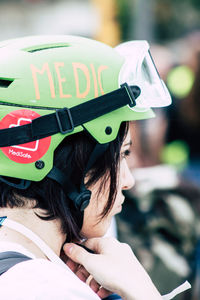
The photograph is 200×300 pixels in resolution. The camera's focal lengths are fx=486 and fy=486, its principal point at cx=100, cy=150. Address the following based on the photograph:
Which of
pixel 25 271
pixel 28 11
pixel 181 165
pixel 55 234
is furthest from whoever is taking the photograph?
pixel 28 11

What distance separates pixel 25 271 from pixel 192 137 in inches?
142

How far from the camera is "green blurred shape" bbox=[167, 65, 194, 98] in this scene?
4.63 meters

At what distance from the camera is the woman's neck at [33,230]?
71.1 inches

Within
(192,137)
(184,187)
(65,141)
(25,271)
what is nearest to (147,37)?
(192,137)

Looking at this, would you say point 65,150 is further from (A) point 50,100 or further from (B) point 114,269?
(B) point 114,269

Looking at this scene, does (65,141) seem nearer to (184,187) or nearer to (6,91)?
(6,91)

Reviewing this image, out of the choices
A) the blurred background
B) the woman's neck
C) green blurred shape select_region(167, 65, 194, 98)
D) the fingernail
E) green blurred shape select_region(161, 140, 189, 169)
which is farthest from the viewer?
green blurred shape select_region(161, 140, 189, 169)

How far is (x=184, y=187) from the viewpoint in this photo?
13.7 feet

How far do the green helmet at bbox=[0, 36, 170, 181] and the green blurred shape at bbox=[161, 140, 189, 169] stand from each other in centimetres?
295

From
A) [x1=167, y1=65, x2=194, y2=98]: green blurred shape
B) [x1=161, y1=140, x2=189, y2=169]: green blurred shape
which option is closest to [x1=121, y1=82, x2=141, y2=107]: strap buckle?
[x1=167, y1=65, x2=194, y2=98]: green blurred shape

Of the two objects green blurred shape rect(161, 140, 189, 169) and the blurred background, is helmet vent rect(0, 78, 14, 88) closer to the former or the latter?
the blurred background

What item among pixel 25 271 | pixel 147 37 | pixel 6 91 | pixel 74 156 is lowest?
pixel 147 37

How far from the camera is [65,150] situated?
1.93 m

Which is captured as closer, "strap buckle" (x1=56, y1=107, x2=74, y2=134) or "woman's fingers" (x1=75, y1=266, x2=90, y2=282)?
"strap buckle" (x1=56, y1=107, x2=74, y2=134)
